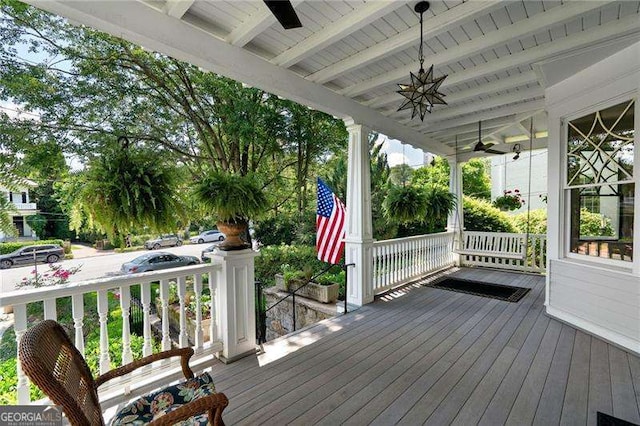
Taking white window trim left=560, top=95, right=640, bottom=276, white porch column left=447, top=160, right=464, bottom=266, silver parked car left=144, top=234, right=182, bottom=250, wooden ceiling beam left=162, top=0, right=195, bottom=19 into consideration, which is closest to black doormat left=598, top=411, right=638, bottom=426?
white window trim left=560, top=95, right=640, bottom=276

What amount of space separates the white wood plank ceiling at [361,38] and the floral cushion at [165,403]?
2436 millimetres

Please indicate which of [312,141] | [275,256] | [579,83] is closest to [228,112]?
[312,141]

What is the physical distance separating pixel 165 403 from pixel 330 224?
3.08 m

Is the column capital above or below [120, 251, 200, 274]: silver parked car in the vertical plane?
above

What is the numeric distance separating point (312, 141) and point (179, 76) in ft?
12.5

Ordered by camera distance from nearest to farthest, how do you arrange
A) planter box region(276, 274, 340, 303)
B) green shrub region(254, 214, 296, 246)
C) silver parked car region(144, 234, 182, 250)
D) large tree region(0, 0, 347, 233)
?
planter box region(276, 274, 340, 303), large tree region(0, 0, 347, 233), green shrub region(254, 214, 296, 246), silver parked car region(144, 234, 182, 250)

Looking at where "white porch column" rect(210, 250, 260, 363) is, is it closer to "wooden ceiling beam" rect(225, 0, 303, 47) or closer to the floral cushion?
the floral cushion

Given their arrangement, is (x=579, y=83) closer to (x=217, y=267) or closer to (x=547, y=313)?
(x=547, y=313)

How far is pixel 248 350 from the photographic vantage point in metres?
2.76

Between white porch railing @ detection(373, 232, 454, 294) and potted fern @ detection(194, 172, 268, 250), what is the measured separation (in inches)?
102

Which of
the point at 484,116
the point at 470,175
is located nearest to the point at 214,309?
the point at 484,116

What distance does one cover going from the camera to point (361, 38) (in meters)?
2.87

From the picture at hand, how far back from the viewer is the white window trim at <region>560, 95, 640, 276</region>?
2801mm
